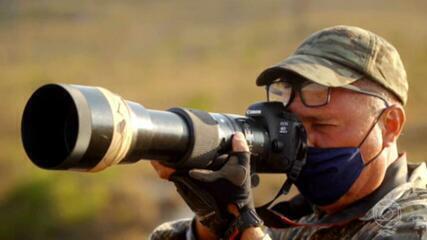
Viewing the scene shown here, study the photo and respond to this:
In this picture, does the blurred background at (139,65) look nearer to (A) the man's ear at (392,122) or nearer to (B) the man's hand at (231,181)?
(A) the man's ear at (392,122)

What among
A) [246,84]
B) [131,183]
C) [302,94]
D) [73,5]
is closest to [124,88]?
[246,84]

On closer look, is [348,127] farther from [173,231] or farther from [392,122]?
[173,231]

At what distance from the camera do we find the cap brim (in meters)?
3.35

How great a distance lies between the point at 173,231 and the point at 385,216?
874mm

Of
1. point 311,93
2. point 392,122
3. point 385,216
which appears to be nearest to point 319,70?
point 311,93

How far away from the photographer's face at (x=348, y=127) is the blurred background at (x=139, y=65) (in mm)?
7556

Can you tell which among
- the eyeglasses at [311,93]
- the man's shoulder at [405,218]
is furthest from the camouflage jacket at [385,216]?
the eyeglasses at [311,93]

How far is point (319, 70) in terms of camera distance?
3.39 meters

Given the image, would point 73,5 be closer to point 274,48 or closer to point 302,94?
point 274,48

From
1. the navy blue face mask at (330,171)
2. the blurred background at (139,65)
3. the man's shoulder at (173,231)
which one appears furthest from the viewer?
the blurred background at (139,65)

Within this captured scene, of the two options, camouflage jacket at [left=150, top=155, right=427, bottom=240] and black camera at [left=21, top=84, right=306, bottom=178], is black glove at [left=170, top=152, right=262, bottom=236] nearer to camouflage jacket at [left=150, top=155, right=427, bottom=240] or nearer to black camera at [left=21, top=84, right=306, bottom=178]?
black camera at [left=21, top=84, right=306, bottom=178]

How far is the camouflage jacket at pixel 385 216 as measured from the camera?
10.3ft

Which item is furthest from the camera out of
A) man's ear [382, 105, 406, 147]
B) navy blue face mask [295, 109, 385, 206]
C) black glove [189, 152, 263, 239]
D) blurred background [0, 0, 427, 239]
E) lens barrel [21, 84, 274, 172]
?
blurred background [0, 0, 427, 239]

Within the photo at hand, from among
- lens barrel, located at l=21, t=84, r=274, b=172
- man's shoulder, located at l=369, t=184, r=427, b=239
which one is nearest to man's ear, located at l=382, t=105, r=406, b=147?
man's shoulder, located at l=369, t=184, r=427, b=239
